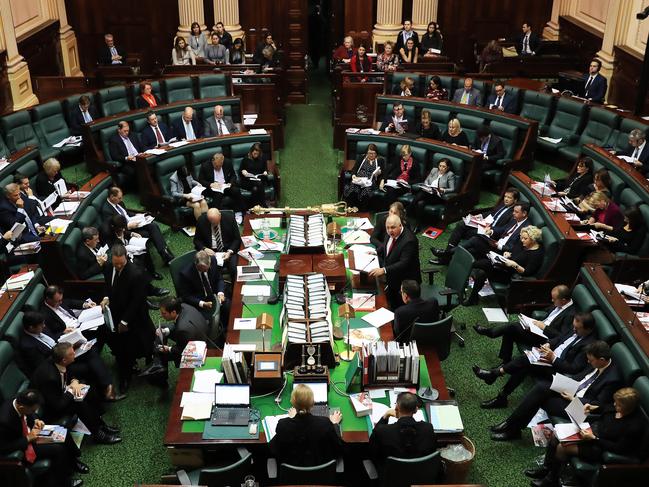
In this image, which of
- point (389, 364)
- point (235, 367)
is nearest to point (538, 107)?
point (389, 364)

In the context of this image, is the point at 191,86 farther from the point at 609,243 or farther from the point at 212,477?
the point at 212,477

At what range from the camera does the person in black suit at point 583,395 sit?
522 centimetres

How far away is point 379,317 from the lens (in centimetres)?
612

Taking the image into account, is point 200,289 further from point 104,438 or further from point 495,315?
point 495,315

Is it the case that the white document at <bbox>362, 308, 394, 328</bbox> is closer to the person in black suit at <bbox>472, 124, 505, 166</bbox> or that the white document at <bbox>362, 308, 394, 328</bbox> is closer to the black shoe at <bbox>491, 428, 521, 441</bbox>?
the black shoe at <bbox>491, 428, 521, 441</bbox>

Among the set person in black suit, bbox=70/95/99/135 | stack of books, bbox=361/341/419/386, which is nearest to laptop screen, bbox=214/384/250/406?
stack of books, bbox=361/341/419/386

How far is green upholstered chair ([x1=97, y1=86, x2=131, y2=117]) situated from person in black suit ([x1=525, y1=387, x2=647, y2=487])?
29.3 feet

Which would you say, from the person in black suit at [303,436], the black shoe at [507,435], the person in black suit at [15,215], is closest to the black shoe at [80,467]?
the person in black suit at [303,436]

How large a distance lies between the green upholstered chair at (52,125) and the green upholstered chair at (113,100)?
0.68 metres

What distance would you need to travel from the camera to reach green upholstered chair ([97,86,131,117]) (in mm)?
11297

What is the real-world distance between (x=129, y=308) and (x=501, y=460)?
3.46 metres

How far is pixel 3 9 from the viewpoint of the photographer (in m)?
11.7

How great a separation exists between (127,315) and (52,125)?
5716 millimetres

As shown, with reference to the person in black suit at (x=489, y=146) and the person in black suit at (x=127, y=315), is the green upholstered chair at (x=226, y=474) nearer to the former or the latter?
the person in black suit at (x=127, y=315)
